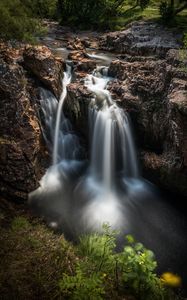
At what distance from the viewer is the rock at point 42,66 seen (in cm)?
1416

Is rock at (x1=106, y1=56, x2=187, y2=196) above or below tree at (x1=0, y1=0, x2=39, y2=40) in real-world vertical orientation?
below

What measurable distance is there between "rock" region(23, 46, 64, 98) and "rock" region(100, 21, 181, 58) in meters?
12.2

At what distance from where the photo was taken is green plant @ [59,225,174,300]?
19.4 ft

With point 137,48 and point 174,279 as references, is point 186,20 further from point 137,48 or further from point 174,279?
point 174,279

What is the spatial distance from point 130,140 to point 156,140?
1.26 meters

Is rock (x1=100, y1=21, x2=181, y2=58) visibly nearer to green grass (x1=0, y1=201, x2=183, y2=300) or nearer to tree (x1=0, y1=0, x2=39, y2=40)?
tree (x1=0, y1=0, x2=39, y2=40)

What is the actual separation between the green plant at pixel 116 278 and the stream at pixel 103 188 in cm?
316

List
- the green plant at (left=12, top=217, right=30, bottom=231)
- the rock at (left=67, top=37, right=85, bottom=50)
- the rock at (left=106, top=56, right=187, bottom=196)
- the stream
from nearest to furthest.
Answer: the green plant at (left=12, top=217, right=30, bottom=231) < the stream < the rock at (left=106, top=56, right=187, bottom=196) < the rock at (left=67, top=37, right=85, bottom=50)

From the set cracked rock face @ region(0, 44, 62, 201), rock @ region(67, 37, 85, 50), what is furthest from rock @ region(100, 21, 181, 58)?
cracked rock face @ region(0, 44, 62, 201)

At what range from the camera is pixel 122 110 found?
14.3 meters

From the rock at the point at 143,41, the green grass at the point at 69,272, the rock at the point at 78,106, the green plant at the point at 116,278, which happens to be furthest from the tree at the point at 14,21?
the rock at the point at 143,41

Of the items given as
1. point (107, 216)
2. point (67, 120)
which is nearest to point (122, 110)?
point (67, 120)

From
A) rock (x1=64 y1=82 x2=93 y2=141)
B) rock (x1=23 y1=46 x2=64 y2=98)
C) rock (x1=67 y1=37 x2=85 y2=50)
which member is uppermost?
rock (x1=67 y1=37 x2=85 y2=50)

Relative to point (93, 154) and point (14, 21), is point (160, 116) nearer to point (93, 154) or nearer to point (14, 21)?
point (93, 154)
